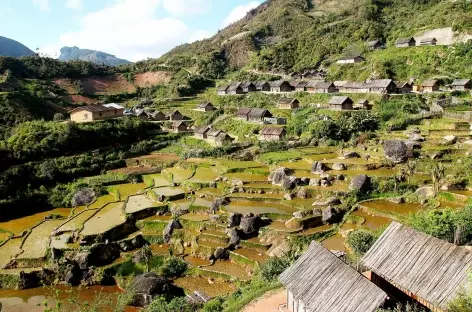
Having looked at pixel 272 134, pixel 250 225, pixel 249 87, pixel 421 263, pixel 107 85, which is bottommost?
pixel 250 225

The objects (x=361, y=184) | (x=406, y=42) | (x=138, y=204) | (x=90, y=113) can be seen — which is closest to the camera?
(x=361, y=184)

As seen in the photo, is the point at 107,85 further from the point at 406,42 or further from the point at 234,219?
the point at 234,219

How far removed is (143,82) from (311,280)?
7585 centimetres

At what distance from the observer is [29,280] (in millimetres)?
26234

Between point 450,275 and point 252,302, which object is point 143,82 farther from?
point 450,275

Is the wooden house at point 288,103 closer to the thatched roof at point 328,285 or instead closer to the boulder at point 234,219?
the boulder at point 234,219

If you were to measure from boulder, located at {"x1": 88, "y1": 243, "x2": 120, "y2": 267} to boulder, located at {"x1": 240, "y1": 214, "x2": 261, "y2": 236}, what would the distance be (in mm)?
8626

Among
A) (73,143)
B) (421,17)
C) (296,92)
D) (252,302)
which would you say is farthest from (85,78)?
(252,302)

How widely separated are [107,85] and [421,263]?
7680 centimetres

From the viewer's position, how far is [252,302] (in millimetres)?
18516

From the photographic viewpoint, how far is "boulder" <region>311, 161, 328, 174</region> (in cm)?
3622

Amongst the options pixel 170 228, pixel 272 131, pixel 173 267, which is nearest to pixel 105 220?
pixel 170 228

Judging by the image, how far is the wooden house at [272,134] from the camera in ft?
161

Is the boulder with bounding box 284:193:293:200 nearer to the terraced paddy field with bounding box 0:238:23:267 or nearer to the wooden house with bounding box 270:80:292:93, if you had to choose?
the terraced paddy field with bounding box 0:238:23:267
